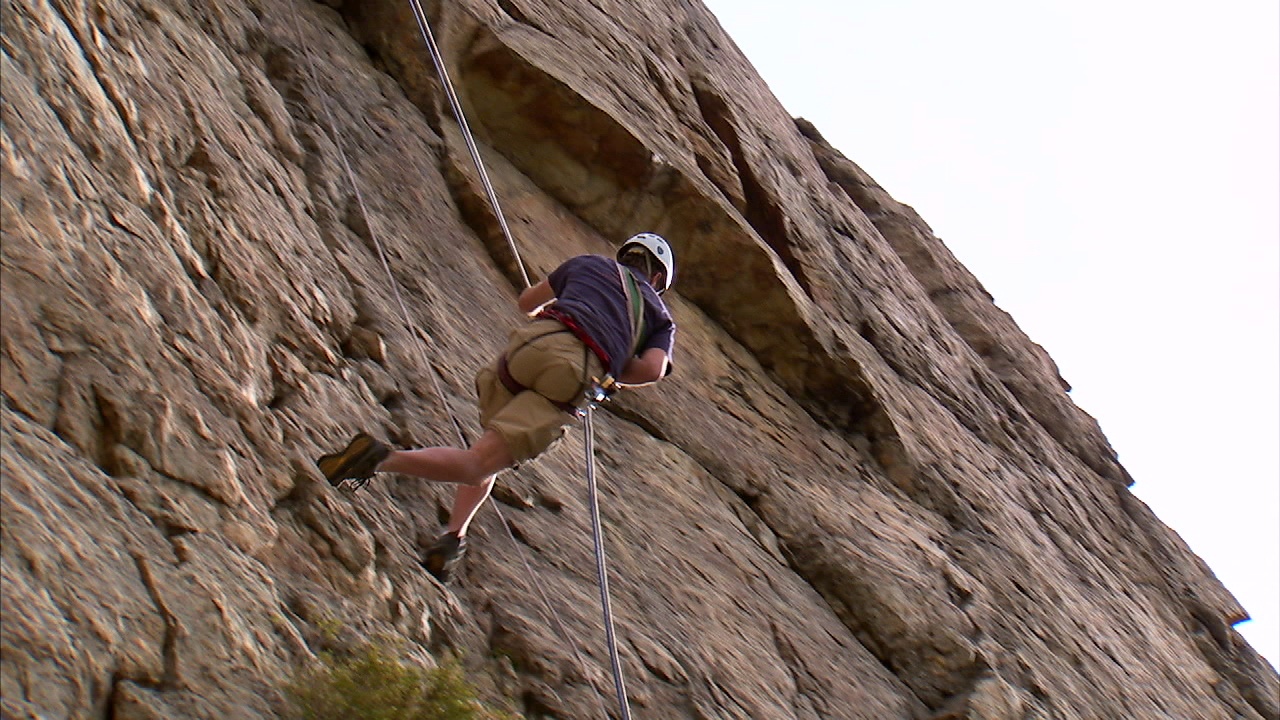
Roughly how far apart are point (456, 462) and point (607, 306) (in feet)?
3.67

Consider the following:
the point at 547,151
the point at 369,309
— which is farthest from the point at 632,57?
the point at 369,309

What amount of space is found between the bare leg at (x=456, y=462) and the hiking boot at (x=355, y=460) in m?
0.05

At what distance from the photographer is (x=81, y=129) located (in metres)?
4.96

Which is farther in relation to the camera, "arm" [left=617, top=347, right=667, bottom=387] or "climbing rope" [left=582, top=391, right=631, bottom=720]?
"arm" [left=617, top=347, right=667, bottom=387]

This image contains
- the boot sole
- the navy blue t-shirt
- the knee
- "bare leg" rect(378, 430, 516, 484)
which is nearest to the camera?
the boot sole

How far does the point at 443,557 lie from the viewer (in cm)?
530

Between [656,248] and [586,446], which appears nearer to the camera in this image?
[586,446]

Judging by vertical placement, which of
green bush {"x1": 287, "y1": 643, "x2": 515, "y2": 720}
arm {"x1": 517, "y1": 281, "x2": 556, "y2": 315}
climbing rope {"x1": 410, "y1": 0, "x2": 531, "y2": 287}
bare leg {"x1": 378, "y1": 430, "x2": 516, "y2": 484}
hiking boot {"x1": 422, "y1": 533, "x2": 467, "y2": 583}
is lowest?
green bush {"x1": 287, "y1": 643, "x2": 515, "y2": 720}

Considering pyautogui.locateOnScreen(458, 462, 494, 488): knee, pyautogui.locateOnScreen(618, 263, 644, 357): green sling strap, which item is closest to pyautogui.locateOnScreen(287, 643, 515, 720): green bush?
pyautogui.locateOnScreen(458, 462, 494, 488): knee

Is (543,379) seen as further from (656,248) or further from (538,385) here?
(656,248)

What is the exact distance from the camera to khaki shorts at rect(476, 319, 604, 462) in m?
5.38

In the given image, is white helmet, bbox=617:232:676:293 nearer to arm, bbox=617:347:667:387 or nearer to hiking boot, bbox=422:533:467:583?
arm, bbox=617:347:667:387

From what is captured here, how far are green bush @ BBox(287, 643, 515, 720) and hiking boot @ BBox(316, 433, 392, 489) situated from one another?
737mm

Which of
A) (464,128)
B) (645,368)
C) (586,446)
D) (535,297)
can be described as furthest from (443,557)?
(464,128)
